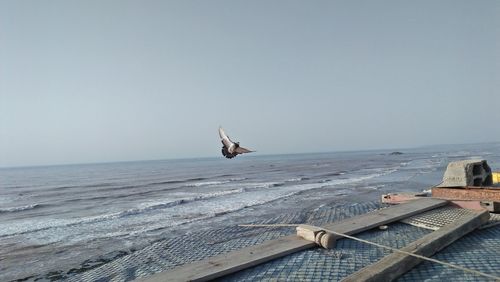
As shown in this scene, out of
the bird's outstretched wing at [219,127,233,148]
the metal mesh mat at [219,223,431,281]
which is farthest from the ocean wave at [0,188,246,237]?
the metal mesh mat at [219,223,431,281]

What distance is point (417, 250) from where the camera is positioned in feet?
13.9

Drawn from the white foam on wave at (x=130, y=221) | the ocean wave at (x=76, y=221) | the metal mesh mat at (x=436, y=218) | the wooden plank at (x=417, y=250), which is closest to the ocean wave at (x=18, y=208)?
the white foam on wave at (x=130, y=221)

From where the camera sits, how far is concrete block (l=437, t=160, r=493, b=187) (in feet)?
26.1

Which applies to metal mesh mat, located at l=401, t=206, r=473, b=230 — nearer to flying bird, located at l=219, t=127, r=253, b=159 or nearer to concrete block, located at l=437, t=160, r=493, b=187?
concrete block, located at l=437, t=160, r=493, b=187

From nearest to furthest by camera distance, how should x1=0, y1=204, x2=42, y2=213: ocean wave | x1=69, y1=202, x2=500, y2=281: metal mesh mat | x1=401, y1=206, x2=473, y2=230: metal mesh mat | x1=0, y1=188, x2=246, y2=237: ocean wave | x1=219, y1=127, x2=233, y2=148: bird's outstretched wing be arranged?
x1=69, y1=202, x2=500, y2=281: metal mesh mat, x1=219, y1=127, x2=233, y2=148: bird's outstretched wing, x1=401, y1=206, x2=473, y2=230: metal mesh mat, x1=0, y1=188, x2=246, y2=237: ocean wave, x1=0, y1=204, x2=42, y2=213: ocean wave

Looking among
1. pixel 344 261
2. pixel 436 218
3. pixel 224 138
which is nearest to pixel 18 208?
pixel 224 138

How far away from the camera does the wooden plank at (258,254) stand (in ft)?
12.6

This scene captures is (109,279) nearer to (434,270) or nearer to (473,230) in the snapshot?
(434,270)

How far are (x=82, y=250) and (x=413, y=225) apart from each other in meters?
12.0

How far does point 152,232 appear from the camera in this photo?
15.3 meters

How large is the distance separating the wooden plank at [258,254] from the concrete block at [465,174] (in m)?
1.93

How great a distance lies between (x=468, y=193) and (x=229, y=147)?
5.49 meters

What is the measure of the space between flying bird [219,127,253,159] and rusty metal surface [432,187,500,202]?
17.6ft

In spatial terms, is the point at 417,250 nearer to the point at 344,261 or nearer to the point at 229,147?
the point at 344,261
